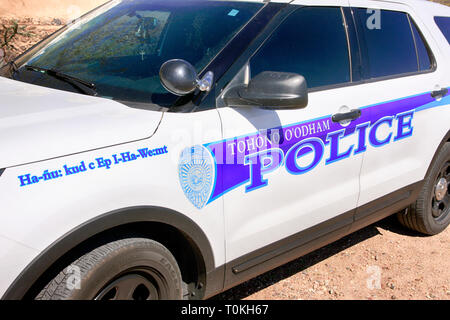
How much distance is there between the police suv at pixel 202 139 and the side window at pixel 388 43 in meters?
0.01

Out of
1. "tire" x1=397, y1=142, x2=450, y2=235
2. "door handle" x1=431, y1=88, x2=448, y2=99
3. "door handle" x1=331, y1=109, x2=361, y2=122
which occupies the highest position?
"door handle" x1=431, y1=88, x2=448, y2=99

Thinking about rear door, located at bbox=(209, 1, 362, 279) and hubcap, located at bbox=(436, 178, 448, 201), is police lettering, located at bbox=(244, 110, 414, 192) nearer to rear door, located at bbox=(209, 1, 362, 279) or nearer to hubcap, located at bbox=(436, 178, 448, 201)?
rear door, located at bbox=(209, 1, 362, 279)

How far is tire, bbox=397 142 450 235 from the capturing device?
382 cm

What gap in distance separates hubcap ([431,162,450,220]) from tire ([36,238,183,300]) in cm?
257

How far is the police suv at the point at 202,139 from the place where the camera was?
1.85 m

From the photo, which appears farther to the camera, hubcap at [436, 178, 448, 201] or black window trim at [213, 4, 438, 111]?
hubcap at [436, 178, 448, 201]

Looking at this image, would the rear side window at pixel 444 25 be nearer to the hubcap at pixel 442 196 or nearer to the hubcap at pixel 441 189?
the hubcap at pixel 442 196

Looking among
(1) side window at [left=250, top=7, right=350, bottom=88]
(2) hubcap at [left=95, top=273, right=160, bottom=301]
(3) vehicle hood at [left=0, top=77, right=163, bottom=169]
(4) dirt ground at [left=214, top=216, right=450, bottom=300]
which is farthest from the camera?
(4) dirt ground at [left=214, top=216, right=450, bottom=300]

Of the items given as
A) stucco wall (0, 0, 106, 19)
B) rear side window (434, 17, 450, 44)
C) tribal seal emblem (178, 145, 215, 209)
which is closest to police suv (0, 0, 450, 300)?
tribal seal emblem (178, 145, 215, 209)

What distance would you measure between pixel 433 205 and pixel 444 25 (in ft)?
4.86

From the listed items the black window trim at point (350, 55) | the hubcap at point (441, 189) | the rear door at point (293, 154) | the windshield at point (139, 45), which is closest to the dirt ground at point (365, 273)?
the hubcap at point (441, 189)

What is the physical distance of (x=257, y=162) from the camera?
95.7 inches
